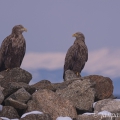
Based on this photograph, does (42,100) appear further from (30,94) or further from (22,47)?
(22,47)

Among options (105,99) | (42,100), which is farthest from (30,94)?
(105,99)

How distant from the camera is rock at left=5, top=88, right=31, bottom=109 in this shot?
12.8 meters

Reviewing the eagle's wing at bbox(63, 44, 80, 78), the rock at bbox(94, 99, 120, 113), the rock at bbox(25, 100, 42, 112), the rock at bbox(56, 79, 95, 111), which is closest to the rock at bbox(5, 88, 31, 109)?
the rock at bbox(25, 100, 42, 112)

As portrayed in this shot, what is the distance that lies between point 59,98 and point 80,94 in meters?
1.24

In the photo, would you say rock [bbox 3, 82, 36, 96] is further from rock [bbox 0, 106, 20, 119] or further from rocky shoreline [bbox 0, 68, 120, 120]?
rock [bbox 0, 106, 20, 119]

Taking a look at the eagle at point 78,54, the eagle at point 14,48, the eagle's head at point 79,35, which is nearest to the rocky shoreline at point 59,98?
the eagle at point 14,48

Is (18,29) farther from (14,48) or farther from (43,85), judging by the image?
(43,85)

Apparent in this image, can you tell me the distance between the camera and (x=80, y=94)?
14.1 m

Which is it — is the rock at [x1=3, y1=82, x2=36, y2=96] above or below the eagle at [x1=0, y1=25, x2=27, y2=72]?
below

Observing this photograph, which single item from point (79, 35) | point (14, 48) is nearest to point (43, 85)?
point (14, 48)

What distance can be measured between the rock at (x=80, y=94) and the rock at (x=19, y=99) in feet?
5.08

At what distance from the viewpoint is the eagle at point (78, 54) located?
1986 centimetres

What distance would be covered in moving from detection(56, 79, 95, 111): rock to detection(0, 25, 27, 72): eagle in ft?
12.7

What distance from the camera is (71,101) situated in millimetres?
13414
